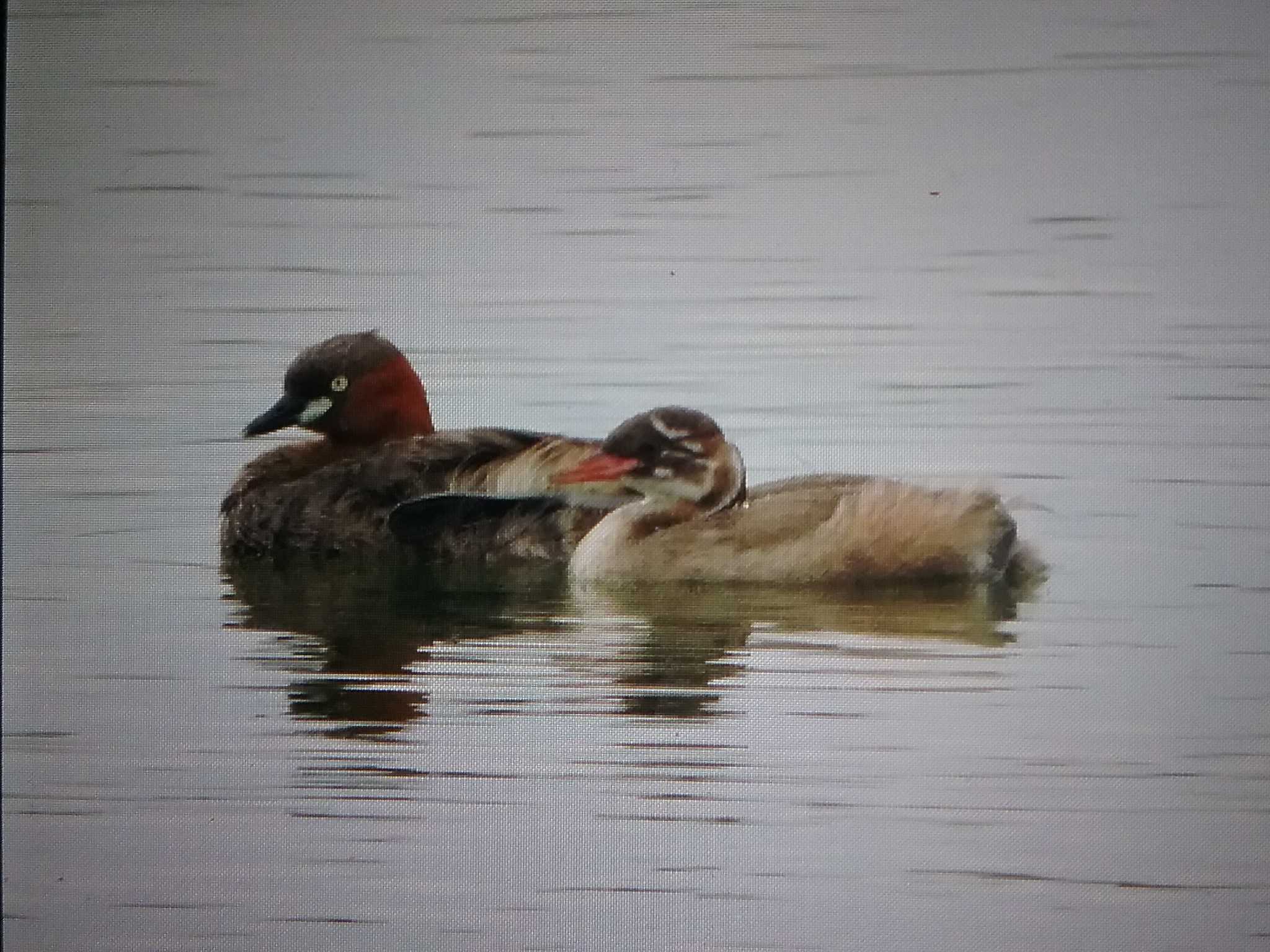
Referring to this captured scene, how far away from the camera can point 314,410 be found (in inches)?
59.9

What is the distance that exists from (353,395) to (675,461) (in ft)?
1.27

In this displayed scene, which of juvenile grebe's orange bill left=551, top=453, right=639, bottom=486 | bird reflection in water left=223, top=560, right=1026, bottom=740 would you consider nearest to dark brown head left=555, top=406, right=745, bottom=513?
juvenile grebe's orange bill left=551, top=453, right=639, bottom=486

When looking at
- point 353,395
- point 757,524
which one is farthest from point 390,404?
point 757,524

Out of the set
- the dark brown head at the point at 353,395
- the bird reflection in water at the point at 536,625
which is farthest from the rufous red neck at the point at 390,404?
the bird reflection in water at the point at 536,625

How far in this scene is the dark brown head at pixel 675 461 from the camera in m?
1.48

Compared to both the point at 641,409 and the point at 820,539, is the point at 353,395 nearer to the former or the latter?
the point at 641,409

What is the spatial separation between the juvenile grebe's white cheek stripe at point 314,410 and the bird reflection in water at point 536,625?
0.17 metres

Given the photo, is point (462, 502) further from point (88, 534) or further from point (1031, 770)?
point (1031, 770)

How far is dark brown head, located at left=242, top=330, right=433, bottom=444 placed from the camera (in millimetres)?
1512

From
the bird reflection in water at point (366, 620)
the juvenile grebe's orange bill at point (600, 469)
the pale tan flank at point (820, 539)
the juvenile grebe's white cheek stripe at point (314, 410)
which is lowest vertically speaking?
the bird reflection in water at point (366, 620)

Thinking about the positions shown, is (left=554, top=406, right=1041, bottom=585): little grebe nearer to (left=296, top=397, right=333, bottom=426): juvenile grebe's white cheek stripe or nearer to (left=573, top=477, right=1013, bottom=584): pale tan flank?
(left=573, top=477, right=1013, bottom=584): pale tan flank

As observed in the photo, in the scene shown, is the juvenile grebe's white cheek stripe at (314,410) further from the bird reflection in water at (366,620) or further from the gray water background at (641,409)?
the bird reflection in water at (366,620)

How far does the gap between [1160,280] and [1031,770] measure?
59 centimetres

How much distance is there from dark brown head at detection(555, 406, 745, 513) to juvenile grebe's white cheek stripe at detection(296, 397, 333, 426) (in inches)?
12.4
